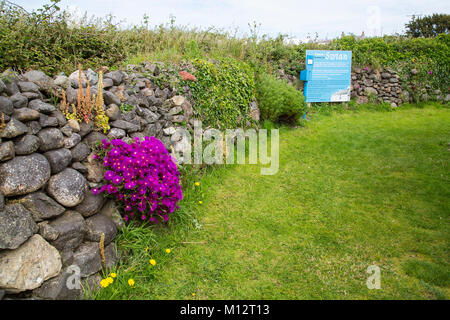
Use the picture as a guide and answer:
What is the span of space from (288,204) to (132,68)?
3.35 m

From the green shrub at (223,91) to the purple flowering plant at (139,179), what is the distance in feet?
8.26

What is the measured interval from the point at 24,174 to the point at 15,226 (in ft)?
1.51

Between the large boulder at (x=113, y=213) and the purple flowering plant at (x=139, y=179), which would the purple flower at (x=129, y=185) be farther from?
the large boulder at (x=113, y=213)

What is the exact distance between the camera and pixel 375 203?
17.0 feet

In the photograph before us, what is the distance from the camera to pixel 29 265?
105 inches

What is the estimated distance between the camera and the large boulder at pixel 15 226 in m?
2.57

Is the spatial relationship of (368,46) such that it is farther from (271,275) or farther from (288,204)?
(271,275)

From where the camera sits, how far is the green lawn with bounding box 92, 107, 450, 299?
11.2 feet

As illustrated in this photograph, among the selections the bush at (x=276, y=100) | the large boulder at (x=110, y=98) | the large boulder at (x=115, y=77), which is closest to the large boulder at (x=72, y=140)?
the large boulder at (x=110, y=98)

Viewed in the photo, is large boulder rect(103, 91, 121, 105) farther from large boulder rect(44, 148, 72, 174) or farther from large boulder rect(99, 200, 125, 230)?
large boulder rect(99, 200, 125, 230)

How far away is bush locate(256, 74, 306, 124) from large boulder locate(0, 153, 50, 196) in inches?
244

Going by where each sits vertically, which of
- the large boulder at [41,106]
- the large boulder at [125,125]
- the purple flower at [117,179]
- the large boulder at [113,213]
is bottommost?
the large boulder at [113,213]

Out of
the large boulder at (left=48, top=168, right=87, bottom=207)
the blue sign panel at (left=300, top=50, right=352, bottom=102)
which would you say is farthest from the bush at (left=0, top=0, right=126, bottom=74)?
the blue sign panel at (left=300, top=50, right=352, bottom=102)

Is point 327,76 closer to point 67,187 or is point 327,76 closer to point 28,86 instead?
point 28,86
